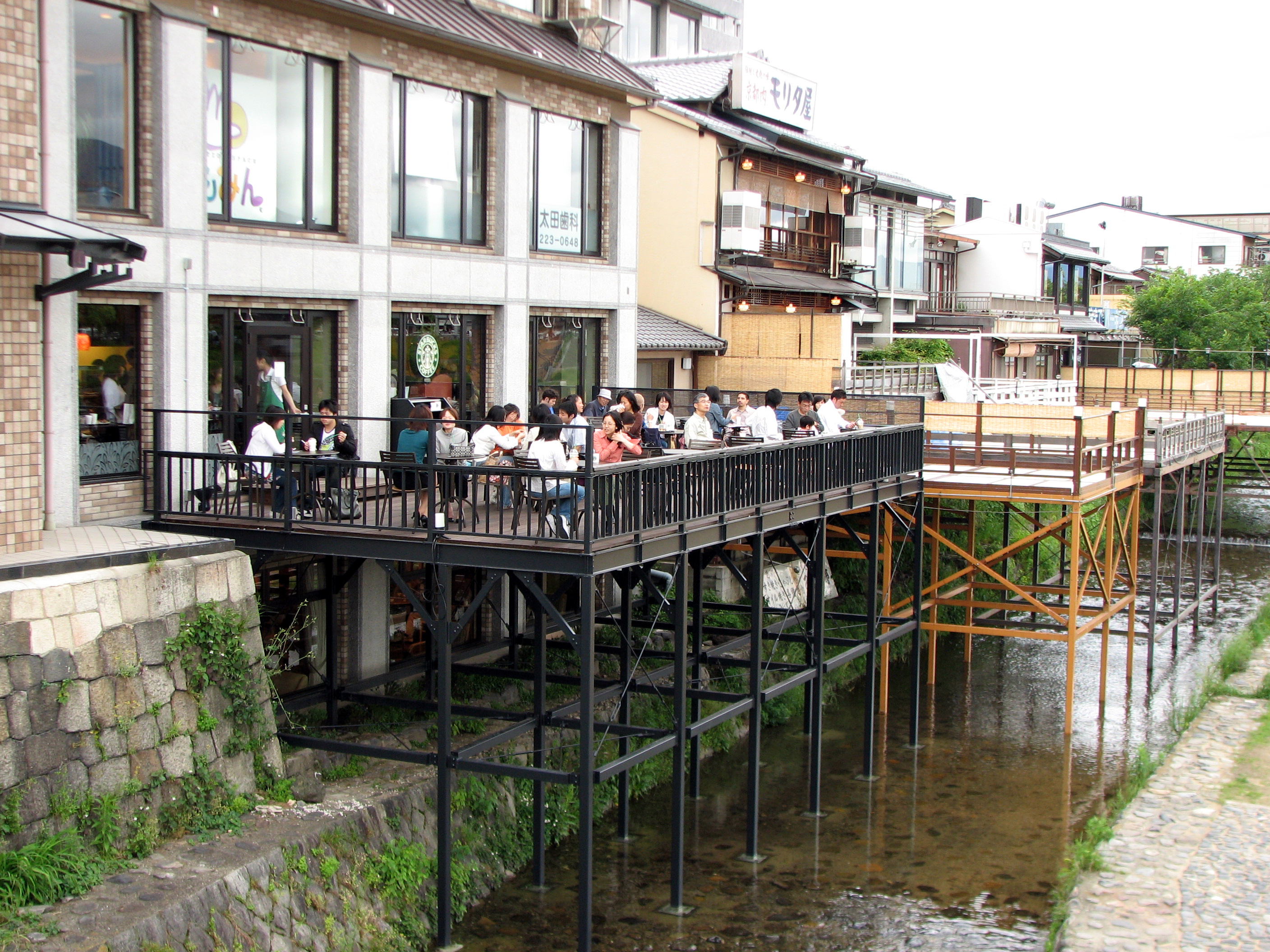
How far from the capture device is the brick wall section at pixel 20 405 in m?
12.2

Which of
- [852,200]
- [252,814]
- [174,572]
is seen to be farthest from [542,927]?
[852,200]

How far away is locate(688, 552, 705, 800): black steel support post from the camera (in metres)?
17.6

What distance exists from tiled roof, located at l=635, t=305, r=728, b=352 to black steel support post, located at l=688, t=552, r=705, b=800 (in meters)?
9.55

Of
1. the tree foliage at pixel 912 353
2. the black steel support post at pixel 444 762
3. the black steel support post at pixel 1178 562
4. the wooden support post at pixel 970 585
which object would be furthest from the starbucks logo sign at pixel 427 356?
the tree foliage at pixel 912 353

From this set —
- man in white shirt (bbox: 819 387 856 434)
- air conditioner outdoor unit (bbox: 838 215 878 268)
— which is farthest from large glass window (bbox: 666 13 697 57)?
man in white shirt (bbox: 819 387 856 434)

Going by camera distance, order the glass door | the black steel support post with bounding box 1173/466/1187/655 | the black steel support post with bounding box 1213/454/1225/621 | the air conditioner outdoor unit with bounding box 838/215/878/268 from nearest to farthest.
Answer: the glass door
the black steel support post with bounding box 1173/466/1187/655
the black steel support post with bounding box 1213/454/1225/621
the air conditioner outdoor unit with bounding box 838/215/878/268

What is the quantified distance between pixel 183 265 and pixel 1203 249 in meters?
71.9

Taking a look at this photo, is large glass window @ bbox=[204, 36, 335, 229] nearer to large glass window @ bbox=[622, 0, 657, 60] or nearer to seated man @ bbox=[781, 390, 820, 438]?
seated man @ bbox=[781, 390, 820, 438]

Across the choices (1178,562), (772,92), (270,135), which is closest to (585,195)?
(270,135)

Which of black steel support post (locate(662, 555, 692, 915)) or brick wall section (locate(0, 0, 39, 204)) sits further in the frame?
black steel support post (locate(662, 555, 692, 915))

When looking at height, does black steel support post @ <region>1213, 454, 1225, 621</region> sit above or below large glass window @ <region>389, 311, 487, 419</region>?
below

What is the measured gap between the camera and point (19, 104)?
12312mm

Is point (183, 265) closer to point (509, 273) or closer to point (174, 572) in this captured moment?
point (174, 572)

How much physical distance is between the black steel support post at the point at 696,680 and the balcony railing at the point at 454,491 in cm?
213
